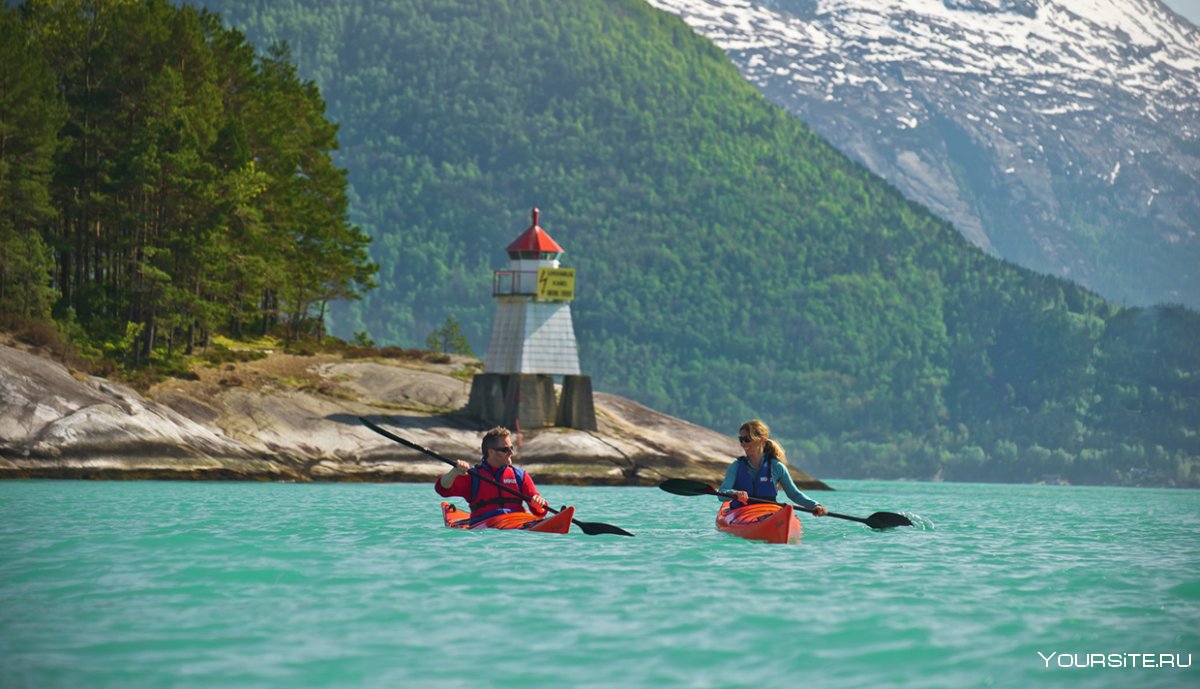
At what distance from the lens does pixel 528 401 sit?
6184 cm

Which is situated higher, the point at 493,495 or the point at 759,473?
the point at 759,473

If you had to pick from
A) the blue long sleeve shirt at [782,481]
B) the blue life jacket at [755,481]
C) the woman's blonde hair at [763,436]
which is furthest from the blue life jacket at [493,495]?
the woman's blonde hair at [763,436]

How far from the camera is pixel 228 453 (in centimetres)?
5119

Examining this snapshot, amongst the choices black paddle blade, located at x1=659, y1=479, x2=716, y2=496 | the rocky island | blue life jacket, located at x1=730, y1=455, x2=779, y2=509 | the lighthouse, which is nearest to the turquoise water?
black paddle blade, located at x1=659, y1=479, x2=716, y2=496

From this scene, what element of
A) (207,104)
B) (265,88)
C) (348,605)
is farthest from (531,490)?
(265,88)

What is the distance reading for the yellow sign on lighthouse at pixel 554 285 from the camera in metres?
61.7

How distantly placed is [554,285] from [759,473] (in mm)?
37148

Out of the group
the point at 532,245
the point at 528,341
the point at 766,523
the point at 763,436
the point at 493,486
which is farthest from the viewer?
the point at 532,245

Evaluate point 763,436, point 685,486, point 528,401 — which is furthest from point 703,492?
point 528,401

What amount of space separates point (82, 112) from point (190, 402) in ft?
42.8

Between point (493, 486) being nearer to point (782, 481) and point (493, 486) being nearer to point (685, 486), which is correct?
point (685, 486)

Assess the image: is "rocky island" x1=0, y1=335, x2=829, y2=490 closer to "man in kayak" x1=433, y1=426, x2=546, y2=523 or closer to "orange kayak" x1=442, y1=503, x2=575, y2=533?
"orange kayak" x1=442, y1=503, x2=575, y2=533

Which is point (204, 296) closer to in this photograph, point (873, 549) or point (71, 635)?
point (873, 549)

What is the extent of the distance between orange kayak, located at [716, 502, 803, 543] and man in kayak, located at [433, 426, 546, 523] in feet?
11.0
